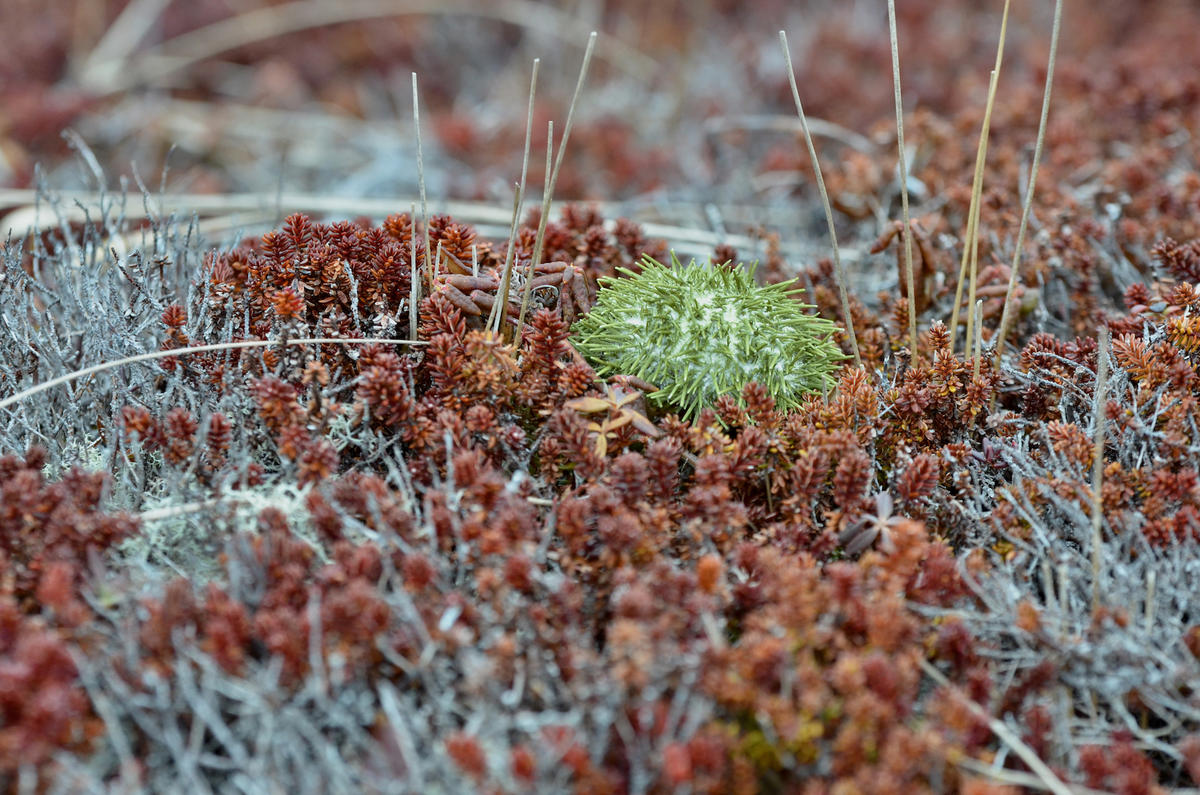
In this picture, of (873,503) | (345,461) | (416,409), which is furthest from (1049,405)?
(345,461)

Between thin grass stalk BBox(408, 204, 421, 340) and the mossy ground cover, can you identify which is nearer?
the mossy ground cover

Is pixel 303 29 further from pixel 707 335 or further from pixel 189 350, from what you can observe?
pixel 707 335

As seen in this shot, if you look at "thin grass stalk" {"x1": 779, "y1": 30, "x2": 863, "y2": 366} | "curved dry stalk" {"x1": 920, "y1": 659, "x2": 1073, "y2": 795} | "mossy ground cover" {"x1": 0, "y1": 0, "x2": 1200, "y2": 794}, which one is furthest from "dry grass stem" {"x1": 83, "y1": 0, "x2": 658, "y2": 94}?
"curved dry stalk" {"x1": 920, "y1": 659, "x2": 1073, "y2": 795}

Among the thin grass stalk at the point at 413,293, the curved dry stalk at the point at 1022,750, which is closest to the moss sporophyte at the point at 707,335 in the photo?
the thin grass stalk at the point at 413,293

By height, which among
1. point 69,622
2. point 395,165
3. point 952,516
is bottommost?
point 69,622

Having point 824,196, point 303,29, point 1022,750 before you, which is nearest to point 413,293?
point 824,196

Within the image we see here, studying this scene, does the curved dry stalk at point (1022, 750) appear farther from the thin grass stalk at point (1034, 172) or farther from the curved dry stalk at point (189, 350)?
the curved dry stalk at point (189, 350)

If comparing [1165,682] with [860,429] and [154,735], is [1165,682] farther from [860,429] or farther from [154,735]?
[154,735]

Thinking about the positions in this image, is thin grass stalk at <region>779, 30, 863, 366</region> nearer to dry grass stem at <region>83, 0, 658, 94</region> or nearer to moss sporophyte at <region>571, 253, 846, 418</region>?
moss sporophyte at <region>571, 253, 846, 418</region>
